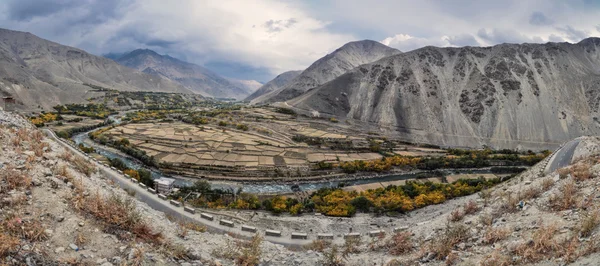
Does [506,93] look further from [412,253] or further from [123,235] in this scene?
[123,235]

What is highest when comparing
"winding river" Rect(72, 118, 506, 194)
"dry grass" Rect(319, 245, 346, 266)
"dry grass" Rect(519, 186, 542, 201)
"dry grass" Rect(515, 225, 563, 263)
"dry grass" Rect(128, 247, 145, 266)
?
"dry grass" Rect(519, 186, 542, 201)

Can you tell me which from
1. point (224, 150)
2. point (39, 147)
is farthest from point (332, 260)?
point (224, 150)

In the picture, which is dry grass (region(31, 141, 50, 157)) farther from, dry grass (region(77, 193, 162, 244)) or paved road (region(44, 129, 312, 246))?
paved road (region(44, 129, 312, 246))

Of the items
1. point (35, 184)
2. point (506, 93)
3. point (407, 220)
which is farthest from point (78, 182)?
point (506, 93)

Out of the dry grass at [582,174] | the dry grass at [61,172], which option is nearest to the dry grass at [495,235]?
the dry grass at [582,174]

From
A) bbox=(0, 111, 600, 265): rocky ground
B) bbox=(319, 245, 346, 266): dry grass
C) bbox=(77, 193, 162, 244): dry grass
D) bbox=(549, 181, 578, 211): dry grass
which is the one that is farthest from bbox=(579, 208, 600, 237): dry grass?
bbox=(77, 193, 162, 244): dry grass

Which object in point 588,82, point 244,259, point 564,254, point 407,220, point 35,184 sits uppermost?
point 588,82
